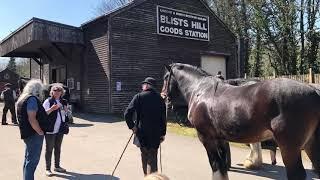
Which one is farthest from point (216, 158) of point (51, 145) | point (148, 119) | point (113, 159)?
point (113, 159)

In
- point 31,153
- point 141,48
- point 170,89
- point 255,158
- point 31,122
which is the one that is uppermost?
point 141,48

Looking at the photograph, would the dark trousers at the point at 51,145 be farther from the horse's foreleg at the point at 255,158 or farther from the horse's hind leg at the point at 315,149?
the horse's hind leg at the point at 315,149

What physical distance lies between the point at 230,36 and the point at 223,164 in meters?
22.9

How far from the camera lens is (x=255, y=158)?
30.2 ft

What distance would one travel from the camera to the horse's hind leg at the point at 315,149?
554 centimetres

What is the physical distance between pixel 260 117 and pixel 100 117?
15706mm

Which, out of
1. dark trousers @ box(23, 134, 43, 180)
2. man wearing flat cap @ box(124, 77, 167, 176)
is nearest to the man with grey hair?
dark trousers @ box(23, 134, 43, 180)

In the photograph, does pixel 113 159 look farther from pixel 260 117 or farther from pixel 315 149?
pixel 315 149

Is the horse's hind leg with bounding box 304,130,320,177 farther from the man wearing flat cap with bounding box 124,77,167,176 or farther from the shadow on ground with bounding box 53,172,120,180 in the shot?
the shadow on ground with bounding box 53,172,120,180

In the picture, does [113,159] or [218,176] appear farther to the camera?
[113,159]

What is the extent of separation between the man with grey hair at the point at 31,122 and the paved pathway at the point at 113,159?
1.55 m

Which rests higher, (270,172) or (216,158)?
(216,158)

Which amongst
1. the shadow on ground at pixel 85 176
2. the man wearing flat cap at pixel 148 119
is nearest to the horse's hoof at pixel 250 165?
the shadow on ground at pixel 85 176

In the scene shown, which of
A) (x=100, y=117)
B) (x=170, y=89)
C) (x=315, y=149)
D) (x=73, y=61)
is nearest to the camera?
(x=315, y=149)
